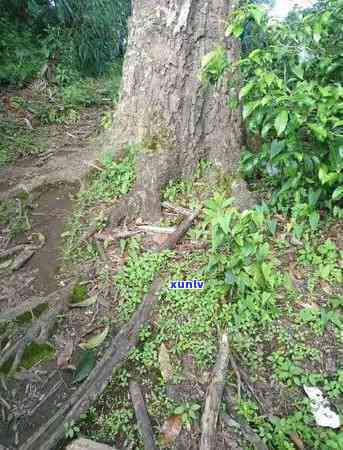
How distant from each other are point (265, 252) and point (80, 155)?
2.44 m

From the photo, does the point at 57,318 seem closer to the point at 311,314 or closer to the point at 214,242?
the point at 214,242

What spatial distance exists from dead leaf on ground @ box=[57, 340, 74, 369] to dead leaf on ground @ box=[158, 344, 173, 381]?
56 cm

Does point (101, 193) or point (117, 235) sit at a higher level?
point (101, 193)

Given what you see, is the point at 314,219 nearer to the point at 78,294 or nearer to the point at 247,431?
the point at 247,431

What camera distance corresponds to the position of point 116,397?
85.9 inches

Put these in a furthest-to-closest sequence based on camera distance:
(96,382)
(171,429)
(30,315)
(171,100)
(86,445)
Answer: (171,100)
(30,315)
(96,382)
(171,429)
(86,445)

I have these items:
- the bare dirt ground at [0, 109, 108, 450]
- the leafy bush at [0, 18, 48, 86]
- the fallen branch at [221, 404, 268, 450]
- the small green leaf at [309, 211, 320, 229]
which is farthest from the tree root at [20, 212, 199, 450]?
the leafy bush at [0, 18, 48, 86]

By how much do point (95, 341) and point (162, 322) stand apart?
44 centimetres

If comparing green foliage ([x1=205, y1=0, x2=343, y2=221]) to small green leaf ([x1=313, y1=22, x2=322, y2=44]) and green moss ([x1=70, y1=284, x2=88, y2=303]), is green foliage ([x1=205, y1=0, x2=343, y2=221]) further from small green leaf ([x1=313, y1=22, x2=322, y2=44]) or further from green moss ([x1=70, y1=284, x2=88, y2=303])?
green moss ([x1=70, y1=284, x2=88, y2=303])

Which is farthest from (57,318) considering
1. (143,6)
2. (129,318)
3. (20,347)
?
(143,6)

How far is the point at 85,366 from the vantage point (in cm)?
231

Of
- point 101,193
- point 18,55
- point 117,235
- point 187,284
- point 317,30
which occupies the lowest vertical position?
point 187,284

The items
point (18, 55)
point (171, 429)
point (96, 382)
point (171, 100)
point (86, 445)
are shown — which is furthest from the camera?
point (18, 55)

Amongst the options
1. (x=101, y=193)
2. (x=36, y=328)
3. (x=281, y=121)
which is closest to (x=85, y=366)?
(x=36, y=328)
